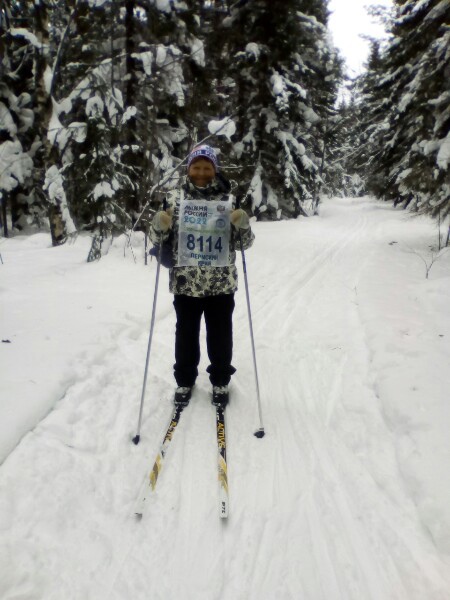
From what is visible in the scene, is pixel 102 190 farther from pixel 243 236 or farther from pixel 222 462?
pixel 222 462

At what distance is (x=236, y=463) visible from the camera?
9.75 feet

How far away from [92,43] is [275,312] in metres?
9.57

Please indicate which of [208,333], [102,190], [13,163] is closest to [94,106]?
[102,190]

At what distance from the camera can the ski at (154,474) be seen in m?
2.46

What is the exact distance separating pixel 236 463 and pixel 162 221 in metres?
2.05

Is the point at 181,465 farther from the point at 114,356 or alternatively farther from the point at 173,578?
the point at 114,356

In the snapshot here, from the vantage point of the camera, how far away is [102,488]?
8.57 ft

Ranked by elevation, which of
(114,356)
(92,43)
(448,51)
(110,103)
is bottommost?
(114,356)

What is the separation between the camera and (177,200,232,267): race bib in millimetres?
3385

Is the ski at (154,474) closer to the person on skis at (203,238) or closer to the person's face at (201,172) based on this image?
the person on skis at (203,238)

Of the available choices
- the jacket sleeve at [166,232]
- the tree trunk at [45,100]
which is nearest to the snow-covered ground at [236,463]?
the jacket sleeve at [166,232]

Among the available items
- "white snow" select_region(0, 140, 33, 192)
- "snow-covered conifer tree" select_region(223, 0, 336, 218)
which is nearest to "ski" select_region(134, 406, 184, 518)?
"white snow" select_region(0, 140, 33, 192)

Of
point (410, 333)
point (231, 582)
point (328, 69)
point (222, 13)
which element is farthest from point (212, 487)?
point (328, 69)

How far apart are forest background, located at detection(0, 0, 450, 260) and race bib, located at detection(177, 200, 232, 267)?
370 cm
